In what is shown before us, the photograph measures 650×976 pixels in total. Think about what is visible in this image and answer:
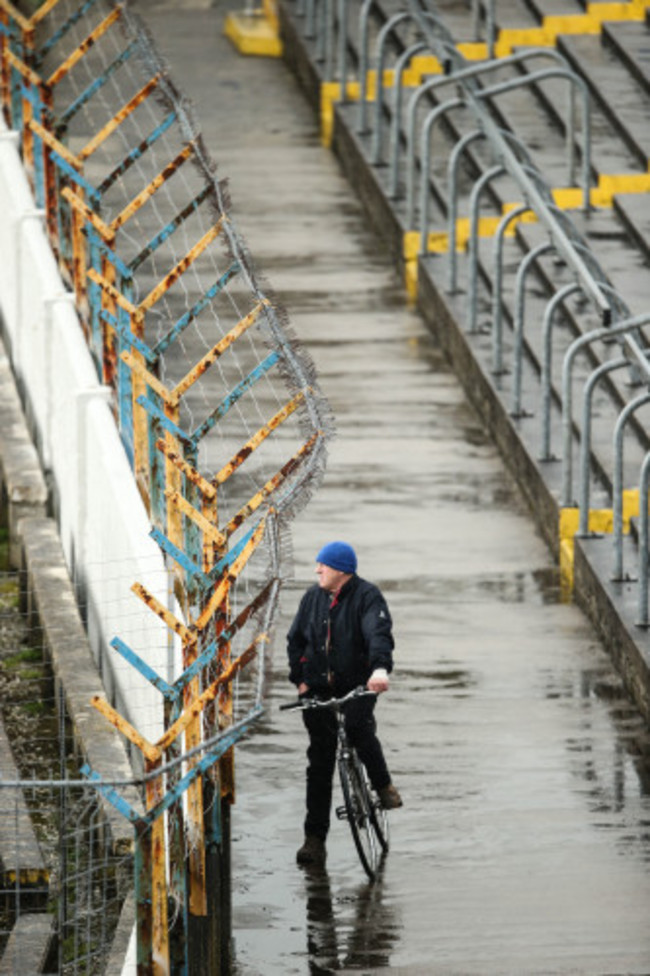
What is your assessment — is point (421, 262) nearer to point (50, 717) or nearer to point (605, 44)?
point (605, 44)

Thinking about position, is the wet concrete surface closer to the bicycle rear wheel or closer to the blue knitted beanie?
the bicycle rear wheel

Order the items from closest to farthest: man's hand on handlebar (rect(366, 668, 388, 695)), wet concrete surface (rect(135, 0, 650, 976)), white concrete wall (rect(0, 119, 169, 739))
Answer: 1. wet concrete surface (rect(135, 0, 650, 976))
2. man's hand on handlebar (rect(366, 668, 388, 695))
3. white concrete wall (rect(0, 119, 169, 739))

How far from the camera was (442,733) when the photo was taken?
558 inches

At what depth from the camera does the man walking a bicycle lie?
12.6 m

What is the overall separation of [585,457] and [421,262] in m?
4.88

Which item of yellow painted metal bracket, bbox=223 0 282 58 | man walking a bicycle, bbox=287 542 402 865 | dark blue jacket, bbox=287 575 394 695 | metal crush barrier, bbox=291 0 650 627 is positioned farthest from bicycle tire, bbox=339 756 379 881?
yellow painted metal bracket, bbox=223 0 282 58

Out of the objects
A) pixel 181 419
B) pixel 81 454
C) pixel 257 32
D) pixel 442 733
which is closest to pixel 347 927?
pixel 442 733

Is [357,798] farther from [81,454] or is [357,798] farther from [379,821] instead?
[81,454]

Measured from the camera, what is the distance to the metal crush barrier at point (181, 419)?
34.5 feet

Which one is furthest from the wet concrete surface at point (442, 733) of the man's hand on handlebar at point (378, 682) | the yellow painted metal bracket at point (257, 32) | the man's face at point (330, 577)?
the yellow painted metal bracket at point (257, 32)

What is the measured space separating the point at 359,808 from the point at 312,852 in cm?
33

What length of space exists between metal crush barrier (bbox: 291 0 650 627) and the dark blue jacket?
2068 mm

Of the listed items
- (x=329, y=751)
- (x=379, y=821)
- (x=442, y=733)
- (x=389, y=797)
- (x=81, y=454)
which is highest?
(x=81, y=454)

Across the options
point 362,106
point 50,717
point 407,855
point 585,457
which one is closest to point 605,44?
point 362,106
